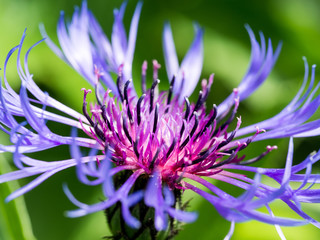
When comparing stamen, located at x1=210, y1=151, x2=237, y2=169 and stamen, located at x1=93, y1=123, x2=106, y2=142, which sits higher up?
stamen, located at x1=93, y1=123, x2=106, y2=142

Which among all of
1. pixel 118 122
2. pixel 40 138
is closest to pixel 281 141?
pixel 118 122

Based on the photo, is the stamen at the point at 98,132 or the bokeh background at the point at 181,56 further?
the bokeh background at the point at 181,56

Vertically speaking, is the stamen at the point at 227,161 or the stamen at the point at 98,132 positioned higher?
the stamen at the point at 98,132

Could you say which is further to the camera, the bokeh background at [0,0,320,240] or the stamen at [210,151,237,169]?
the bokeh background at [0,0,320,240]

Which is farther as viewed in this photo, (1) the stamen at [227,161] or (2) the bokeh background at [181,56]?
(2) the bokeh background at [181,56]

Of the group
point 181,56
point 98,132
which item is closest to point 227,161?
point 98,132

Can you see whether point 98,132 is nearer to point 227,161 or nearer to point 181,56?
point 227,161

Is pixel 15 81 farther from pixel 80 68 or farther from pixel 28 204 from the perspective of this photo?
pixel 28 204

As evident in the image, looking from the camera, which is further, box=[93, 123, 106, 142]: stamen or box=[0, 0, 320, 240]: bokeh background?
box=[0, 0, 320, 240]: bokeh background
